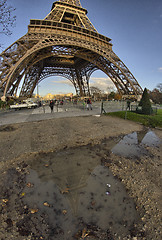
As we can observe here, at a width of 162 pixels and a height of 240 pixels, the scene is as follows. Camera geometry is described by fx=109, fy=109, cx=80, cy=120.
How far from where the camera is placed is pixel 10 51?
709 inches

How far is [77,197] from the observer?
2.25 m

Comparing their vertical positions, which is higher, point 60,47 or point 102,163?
point 60,47

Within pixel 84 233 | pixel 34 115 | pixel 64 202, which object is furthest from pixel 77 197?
pixel 34 115

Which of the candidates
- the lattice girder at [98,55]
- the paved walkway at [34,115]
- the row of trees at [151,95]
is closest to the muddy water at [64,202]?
the paved walkway at [34,115]

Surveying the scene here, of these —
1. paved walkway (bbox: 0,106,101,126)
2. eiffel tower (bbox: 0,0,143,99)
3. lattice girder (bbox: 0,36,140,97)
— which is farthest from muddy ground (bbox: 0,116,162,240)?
lattice girder (bbox: 0,36,140,97)

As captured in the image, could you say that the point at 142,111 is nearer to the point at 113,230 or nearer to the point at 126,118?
the point at 126,118

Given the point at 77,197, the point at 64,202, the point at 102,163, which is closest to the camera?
the point at 64,202

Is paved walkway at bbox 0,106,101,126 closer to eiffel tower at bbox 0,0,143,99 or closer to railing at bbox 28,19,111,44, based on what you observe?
eiffel tower at bbox 0,0,143,99

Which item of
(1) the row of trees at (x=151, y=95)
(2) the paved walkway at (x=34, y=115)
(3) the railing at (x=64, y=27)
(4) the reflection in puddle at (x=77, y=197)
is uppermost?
(3) the railing at (x=64, y=27)

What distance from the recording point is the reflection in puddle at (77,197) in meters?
1.77

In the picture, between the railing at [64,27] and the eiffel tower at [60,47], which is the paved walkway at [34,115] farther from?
the railing at [64,27]

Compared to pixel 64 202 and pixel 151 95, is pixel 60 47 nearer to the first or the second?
pixel 64 202

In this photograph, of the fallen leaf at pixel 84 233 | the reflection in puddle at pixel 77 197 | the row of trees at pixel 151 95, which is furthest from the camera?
the row of trees at pixel 151 95

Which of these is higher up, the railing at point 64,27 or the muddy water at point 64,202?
the railing at point 64,27
